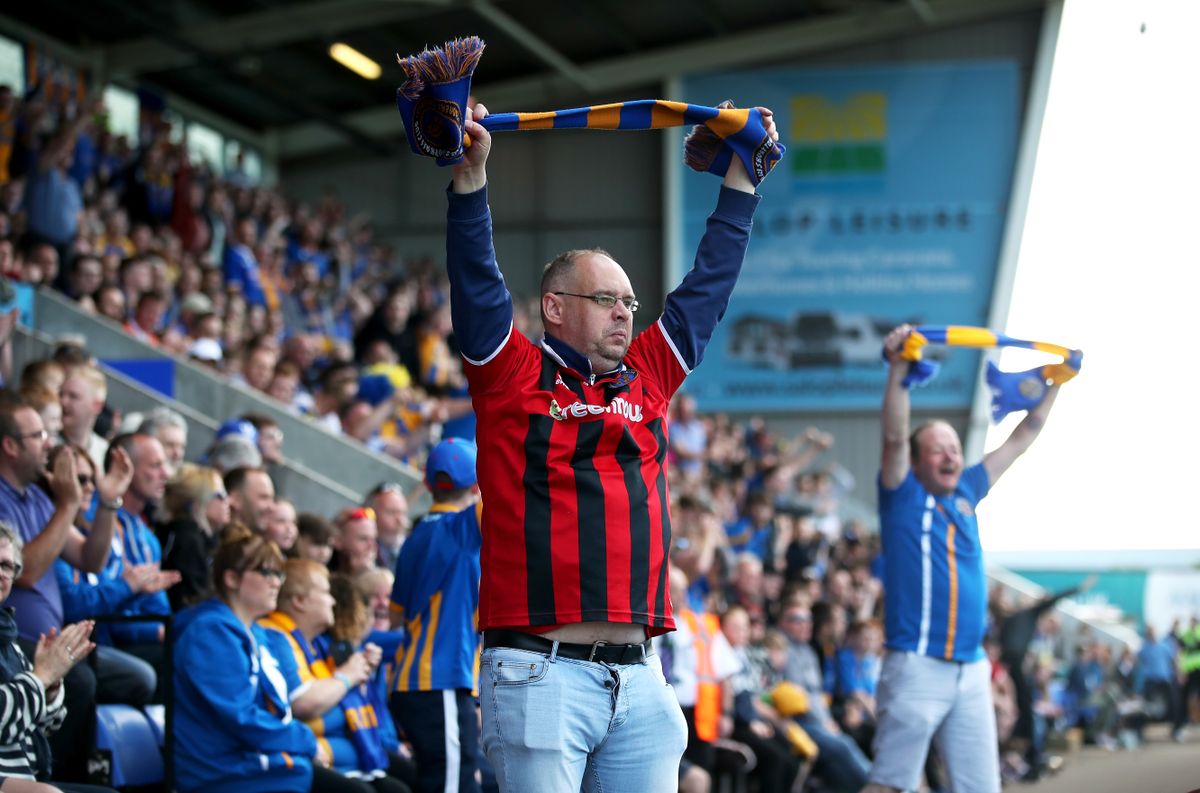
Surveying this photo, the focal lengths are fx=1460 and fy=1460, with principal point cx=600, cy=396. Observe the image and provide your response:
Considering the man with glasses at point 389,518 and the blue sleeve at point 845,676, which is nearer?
the man with glasses at point 389,518

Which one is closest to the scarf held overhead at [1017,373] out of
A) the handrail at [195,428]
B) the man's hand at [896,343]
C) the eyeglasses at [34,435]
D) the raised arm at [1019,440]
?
the raised arm at [1019,440]

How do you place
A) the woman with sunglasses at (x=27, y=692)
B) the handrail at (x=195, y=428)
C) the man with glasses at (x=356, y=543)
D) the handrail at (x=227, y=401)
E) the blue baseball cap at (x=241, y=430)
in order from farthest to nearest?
1. the handrail at (x=227, y=401)
2. the handrail at (x=195, y=428)
3. the blue baseball cap at (x=241, y=430)
4. the man with glasses at (x=356, y=543)
5. the woman with sunglasses at (x=27, y=692)

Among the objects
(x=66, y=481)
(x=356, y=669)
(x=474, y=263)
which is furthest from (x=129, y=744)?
(x=474, y=263)

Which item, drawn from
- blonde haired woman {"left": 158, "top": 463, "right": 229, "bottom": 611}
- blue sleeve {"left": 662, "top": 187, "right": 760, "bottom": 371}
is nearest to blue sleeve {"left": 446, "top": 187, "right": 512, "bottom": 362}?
blue sleeve {"left": 662, "top": 187, "right": 760, "bottom": 371}

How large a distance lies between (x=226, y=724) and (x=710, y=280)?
2.61 m

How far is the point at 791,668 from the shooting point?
1033 centimetres

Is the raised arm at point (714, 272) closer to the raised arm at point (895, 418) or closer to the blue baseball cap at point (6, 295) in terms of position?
the raised arm at point (895, 418)

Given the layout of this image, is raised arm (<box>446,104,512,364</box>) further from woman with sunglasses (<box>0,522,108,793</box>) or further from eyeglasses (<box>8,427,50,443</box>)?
eyeglasses (<box>8,427,50,443</box>)

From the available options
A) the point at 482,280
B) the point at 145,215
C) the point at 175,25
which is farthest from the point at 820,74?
the point at 482,280

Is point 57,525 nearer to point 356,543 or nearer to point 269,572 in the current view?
point 269,572

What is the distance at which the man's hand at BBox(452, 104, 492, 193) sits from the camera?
3.19 metres

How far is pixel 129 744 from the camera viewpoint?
205 inches

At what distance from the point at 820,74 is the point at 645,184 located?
10.1 feet

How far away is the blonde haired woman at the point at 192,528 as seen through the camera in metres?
5.81
